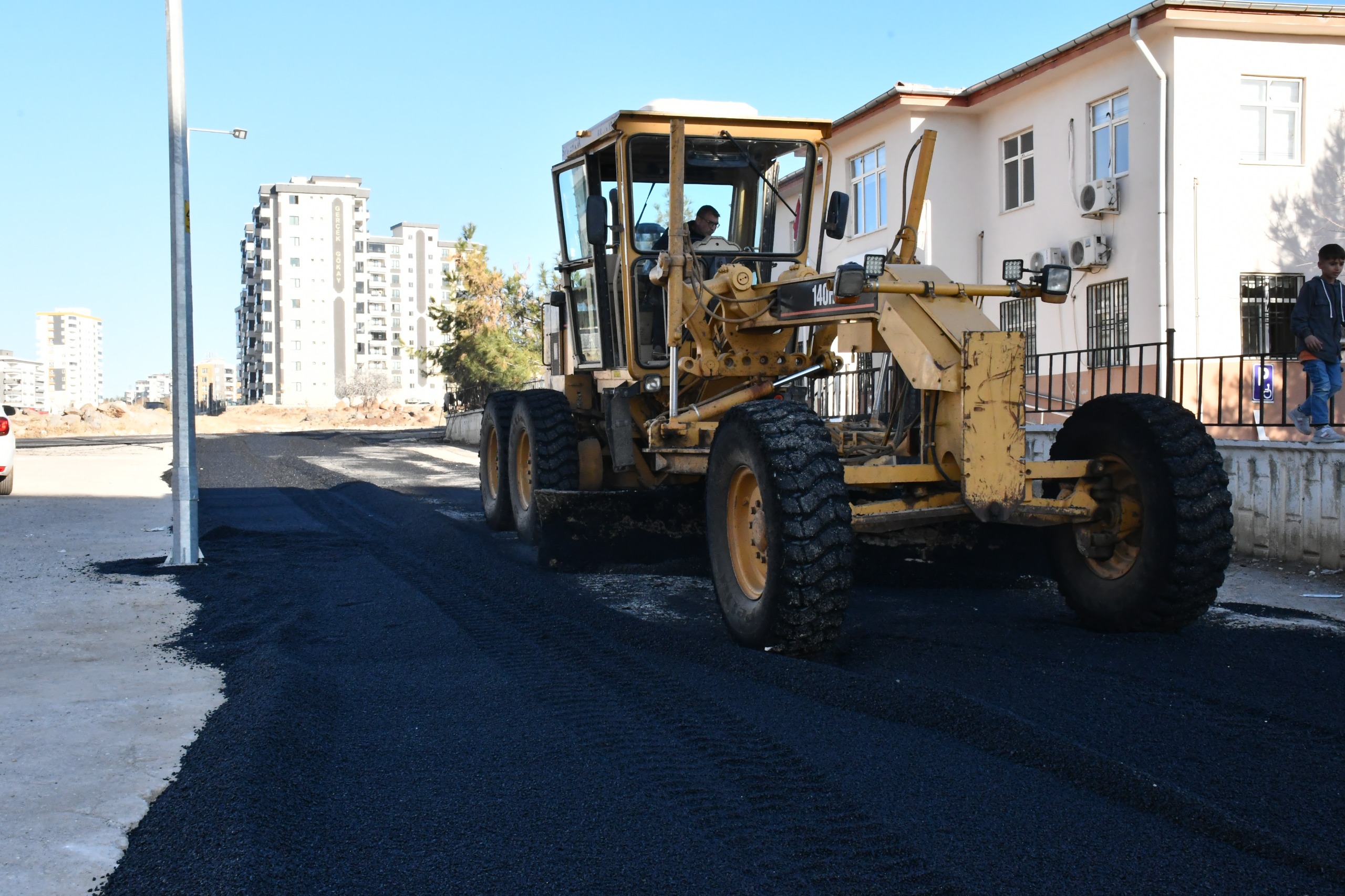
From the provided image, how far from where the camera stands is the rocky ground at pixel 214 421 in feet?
147

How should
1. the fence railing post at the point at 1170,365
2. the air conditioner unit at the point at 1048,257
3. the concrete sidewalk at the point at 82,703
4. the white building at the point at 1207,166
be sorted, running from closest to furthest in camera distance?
the concrete sidewalk at the point at 82,703, the fence railing post at the point at 1170,365, the white building at the point at 1207,166, the air conditioner unit at the point at 1048,257

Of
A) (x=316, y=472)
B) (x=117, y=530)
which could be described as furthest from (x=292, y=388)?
(x=117, y=530)

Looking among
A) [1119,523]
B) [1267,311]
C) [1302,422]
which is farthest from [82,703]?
[1267,311]

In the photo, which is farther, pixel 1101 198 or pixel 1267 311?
pixel 1101 198

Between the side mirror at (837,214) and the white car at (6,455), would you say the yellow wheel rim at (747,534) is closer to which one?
the side mirror at (837,214)

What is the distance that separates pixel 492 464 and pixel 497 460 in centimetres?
15

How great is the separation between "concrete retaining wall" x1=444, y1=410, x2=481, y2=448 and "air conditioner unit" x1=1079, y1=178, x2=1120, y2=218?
13.7 m

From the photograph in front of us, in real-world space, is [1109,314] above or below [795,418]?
above

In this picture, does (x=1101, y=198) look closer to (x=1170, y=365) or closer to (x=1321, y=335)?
(x=1170, y=365)

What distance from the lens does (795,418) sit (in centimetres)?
537

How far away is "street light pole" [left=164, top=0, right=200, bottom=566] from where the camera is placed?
8.07 metres

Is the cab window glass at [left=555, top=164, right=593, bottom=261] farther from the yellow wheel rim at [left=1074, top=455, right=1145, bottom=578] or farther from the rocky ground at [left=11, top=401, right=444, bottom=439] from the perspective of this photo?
the rocky ground at [left=11, top=401, right=444, bottom=439]

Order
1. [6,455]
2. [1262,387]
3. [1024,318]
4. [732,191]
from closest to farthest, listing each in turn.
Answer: [732,191], [1262,387], [6,455], [1024,318]

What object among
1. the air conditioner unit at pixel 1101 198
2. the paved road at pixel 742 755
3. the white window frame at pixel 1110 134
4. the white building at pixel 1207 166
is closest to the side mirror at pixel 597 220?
the paved road at pixel 742 755
